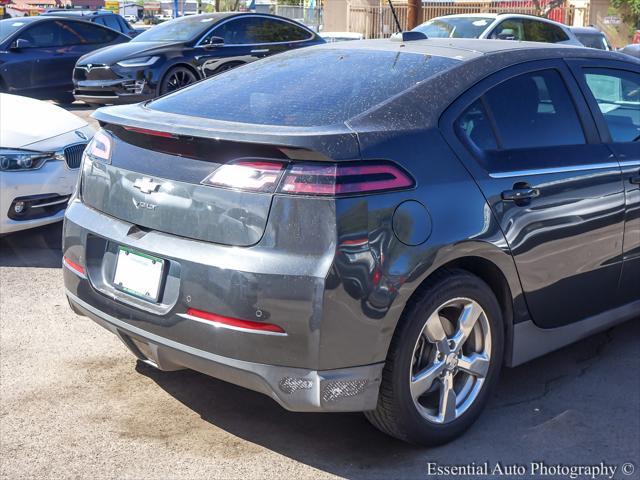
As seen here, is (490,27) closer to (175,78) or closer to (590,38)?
(590,38)

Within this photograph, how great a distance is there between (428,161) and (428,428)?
107 centimetres

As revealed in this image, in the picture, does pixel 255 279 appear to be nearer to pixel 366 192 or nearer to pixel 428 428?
pixel 366 192

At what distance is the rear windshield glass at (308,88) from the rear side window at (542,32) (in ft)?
33.7

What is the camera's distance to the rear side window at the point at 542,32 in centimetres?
1388

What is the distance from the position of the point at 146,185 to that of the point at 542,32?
1207 centimetres

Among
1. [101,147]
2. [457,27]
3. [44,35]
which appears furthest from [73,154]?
[44,35]

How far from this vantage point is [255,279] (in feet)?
10.2

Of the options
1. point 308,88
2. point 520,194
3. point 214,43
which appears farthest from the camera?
point 214,43

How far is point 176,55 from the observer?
12672 mm

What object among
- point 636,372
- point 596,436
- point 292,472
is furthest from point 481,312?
point 636,372

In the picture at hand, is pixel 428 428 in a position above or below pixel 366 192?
below

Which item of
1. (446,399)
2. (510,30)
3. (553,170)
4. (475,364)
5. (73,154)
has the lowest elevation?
(446,399)

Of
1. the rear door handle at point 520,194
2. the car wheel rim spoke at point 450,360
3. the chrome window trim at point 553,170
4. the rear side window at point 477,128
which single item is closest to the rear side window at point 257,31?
the chrome window trim at point 553,170

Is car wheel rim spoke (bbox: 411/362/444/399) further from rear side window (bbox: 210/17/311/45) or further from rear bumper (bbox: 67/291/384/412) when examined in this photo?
rear side window (bbox: 210/17/311/45)
